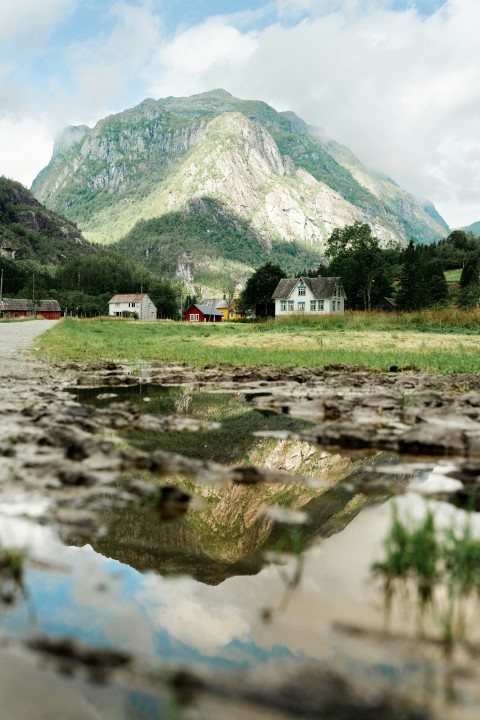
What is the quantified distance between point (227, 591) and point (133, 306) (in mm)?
165851

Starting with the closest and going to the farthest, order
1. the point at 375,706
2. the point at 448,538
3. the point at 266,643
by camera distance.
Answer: the point at 375,706
the point at 266,643
the point at 448,538

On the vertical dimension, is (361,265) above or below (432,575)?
above

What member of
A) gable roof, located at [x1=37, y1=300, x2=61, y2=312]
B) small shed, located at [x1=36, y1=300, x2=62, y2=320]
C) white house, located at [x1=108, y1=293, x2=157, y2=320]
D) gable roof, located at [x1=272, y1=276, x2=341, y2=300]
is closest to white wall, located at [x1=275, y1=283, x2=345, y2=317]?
gable roof, located at [x1=272, y1=276, x2=341, y2=300]

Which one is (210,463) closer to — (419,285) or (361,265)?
(361,265)

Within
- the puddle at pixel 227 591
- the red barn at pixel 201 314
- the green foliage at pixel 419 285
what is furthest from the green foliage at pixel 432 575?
the red barn at pixel 201 314

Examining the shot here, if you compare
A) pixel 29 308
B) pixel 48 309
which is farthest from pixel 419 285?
pixel 29 308

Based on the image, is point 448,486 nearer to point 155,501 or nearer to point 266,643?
point 155,501

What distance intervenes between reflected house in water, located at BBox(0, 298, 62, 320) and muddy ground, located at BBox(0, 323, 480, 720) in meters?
138

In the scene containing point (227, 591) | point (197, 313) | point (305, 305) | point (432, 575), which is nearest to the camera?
point (432, 575)

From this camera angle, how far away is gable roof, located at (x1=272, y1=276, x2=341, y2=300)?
104 metres

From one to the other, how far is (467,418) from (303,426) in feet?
7.55

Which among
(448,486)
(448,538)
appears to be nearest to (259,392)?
(448,486)

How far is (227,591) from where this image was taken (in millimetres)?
3096

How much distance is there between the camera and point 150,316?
16725 centimetres
